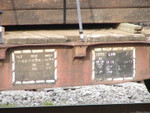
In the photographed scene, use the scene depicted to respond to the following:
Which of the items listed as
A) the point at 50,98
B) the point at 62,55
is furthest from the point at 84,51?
the point at 50,98

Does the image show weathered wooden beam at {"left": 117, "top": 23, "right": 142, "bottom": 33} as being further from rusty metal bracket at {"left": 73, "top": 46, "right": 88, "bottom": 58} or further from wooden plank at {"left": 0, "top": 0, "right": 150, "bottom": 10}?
rusty metal bracket at {"left": 73, "top": 46, "right": 88, "bottom": 58}

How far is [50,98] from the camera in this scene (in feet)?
21.2

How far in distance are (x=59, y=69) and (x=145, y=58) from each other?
817 mm

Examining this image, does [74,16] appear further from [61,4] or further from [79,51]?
[79,51]

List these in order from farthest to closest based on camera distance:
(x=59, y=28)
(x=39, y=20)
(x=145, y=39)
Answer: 1. (x=59, y=28)
2. (x=39, y=20)
3. (x=145, y=39)

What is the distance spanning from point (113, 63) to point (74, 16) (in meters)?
0.71

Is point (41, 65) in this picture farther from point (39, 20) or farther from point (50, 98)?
point (50, 98)

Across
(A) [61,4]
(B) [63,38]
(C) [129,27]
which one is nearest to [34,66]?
(B) [63,38]

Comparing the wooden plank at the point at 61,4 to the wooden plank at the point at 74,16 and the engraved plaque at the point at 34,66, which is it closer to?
the wooden plank at the point at 74,16

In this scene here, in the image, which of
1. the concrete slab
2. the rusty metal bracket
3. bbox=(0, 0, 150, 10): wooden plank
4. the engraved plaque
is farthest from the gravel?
the rusty metal bracket

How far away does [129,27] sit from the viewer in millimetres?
3980

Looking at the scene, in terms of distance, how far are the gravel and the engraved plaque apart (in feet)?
8.83

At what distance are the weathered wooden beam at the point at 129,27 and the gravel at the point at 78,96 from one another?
2.30 metres

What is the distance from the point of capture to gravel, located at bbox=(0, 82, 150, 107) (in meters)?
6.30
